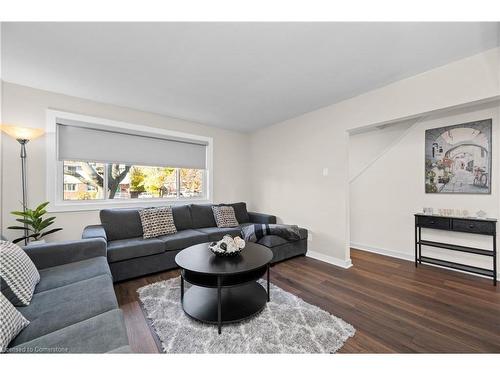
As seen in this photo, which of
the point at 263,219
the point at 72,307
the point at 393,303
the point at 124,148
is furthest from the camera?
the point at 263,219

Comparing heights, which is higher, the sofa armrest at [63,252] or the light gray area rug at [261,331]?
the sofa armrest at [63,252]

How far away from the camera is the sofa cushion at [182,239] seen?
9.17 ft

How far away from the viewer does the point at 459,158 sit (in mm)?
2857

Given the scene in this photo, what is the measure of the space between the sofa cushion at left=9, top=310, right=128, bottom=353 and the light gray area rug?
1.86 feet

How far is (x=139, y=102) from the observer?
3061 mm

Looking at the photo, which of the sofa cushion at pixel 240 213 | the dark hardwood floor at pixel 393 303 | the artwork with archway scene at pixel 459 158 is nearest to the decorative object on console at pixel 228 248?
the dark hardwood floor at pixel 393 303

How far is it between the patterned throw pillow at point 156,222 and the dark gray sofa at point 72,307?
0.83 m

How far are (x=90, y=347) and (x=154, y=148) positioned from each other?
3124 mm

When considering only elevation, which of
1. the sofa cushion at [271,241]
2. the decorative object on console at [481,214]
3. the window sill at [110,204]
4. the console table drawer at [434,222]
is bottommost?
the sofa cushion at [271,241]

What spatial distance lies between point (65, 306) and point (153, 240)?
1.48 m

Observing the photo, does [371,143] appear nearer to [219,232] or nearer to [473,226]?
[473,226]

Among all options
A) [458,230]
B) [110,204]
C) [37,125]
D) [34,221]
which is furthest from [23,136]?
[458,230]

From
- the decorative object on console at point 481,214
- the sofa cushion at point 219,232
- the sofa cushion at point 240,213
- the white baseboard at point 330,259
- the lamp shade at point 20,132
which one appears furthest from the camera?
the sofa cushion at point 240,213

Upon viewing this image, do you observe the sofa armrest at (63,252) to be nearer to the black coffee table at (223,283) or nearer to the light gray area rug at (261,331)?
the light gray area rug at (261,331)
